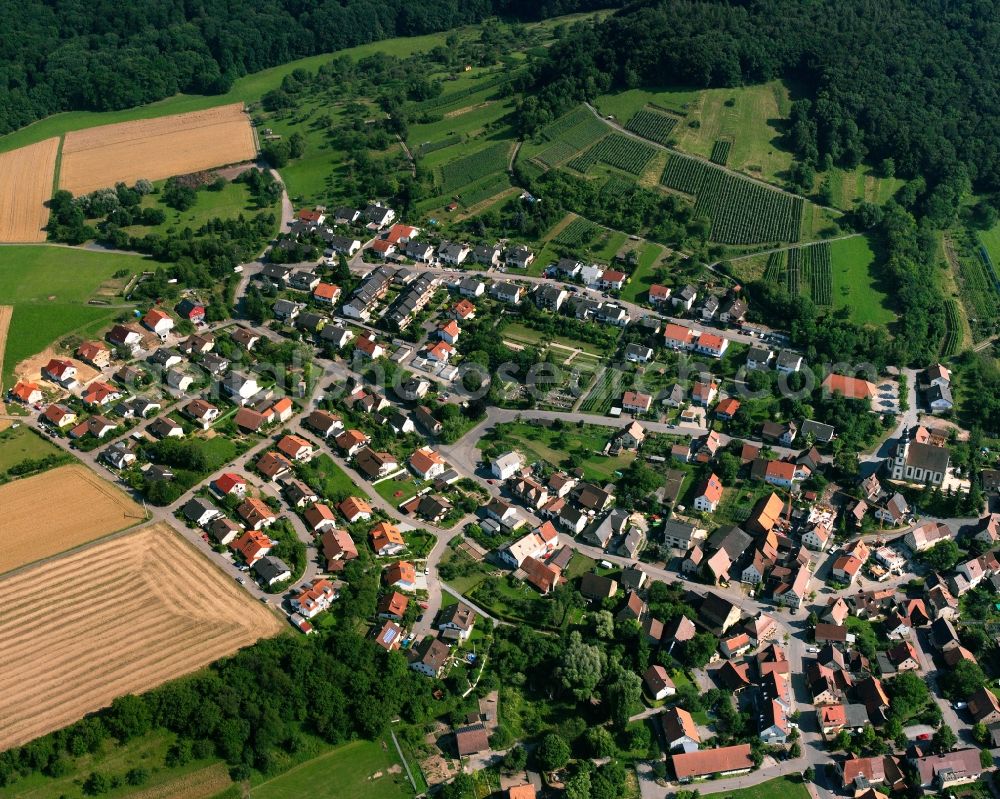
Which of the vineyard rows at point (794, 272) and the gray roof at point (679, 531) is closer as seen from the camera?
the gray roof at point (679, 531)

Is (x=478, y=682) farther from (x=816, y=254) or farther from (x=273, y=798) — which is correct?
(x=816, y=254)

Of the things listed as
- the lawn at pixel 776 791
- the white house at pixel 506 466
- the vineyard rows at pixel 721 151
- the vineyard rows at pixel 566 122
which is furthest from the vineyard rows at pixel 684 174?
the lawn at pixel 776 791

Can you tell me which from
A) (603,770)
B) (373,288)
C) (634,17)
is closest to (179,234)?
(373,288)

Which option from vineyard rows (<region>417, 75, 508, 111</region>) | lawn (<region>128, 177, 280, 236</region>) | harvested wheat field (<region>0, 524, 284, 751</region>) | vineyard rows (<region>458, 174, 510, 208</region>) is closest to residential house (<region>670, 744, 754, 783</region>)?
harvested wheat field (<region>0, 524, 284, 751</region>)

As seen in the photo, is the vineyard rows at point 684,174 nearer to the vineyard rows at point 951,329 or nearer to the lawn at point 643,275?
the lawn at point 643,275

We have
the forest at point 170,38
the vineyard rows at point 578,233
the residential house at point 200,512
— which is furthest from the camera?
the forest at point 170,38
